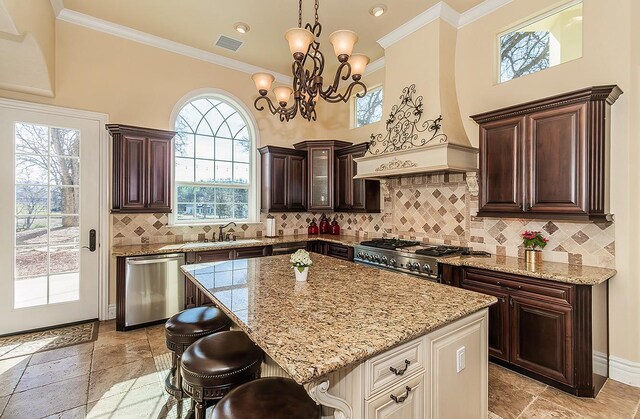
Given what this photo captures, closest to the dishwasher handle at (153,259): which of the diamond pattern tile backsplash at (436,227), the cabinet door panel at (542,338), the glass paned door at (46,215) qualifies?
the diamond pattern tile backsplash at (436,227)

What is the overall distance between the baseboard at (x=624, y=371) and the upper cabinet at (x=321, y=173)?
3573 mm

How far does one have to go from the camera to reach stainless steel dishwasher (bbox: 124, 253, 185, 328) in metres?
3.52

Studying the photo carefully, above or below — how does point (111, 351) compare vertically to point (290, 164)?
below

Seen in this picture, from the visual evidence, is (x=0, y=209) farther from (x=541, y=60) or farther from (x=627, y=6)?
(x=627, y=6)

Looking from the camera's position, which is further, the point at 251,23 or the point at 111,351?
the point at 251,23

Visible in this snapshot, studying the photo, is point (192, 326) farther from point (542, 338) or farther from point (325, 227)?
point (325, 227)

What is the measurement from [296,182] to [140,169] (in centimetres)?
224

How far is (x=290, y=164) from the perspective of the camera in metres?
5.04

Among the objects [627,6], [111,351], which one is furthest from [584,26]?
[111,351]

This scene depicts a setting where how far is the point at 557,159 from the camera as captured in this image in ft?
8.57

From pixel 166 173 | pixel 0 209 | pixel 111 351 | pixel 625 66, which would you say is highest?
pixel 625 66

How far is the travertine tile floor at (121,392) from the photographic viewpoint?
85.2 inches

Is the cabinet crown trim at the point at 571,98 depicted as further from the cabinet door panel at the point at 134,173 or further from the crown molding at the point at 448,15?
the cabinet door panel at the point at 134,173

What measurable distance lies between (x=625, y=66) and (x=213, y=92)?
4.74 meters
